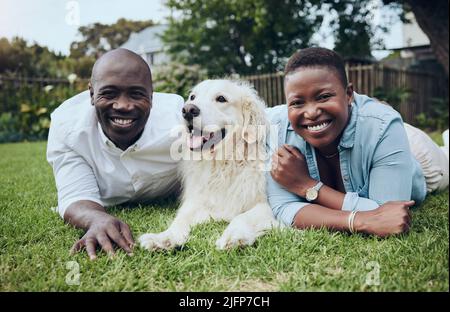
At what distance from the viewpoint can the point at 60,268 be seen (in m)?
2.21

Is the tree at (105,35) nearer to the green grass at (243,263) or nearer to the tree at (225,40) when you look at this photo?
the green grass at (243,263)

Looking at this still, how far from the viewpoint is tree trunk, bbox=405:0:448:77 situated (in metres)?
8.59

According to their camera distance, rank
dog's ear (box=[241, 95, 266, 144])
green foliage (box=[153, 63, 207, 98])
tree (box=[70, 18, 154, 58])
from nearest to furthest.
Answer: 1. dog's ear (box=[241, 95, 266, 144])
2. tree (box=[70, 18, 154, 58])
3. green foliage (box=[153, 63, 207, 98])

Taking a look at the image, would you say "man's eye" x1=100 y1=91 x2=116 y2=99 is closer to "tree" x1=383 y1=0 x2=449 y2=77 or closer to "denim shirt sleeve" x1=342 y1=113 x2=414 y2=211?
"denim shirt sleeve" x1=342 y1=113 x2=414 y2=211

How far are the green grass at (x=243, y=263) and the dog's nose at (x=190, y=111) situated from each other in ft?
2.52

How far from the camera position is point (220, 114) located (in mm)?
3225

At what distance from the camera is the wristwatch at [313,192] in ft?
9.69

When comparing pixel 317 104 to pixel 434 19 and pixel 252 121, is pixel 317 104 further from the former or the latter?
pixel 434 19

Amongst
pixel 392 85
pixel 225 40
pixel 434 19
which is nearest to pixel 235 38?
pixel 225 40

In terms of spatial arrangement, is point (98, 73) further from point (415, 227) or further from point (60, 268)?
point (415, 227)

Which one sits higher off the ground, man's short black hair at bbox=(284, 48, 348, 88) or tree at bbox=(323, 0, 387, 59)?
tree at bbox=(323, 0, 387, 59)

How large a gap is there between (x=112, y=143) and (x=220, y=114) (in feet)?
2.92

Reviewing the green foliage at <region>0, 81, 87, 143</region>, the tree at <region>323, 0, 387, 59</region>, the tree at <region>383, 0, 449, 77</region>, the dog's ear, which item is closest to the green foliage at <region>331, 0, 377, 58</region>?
the tree at <region>323, 0, 387, 59</region>

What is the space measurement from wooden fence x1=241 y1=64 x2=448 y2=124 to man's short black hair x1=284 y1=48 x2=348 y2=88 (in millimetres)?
8405
